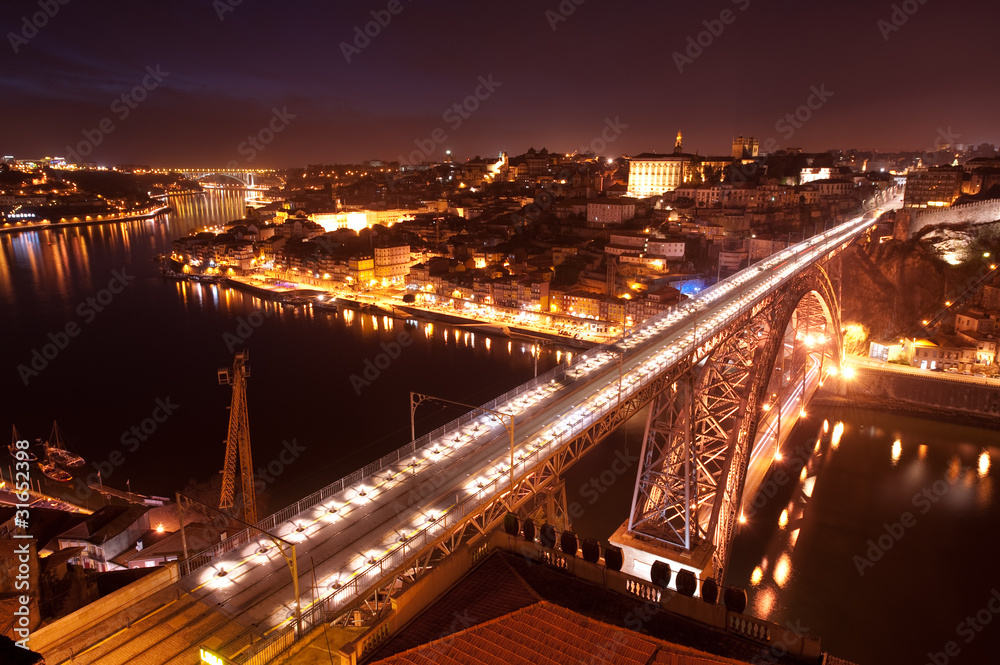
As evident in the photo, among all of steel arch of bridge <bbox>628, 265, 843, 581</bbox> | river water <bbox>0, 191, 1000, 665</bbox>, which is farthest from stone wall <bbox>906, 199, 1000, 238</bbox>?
steel arch of bridge <bbox>628, 265, 843, 581</bbox>

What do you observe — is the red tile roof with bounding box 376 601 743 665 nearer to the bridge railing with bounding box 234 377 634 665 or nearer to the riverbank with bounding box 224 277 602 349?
the bridge railing with bounding box 234 377 634 665

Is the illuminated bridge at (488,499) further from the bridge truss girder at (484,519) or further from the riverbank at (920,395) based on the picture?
the riverbank at (920,395)

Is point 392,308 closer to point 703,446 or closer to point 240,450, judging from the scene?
point 240,450

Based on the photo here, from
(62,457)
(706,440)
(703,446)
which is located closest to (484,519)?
(706,440)

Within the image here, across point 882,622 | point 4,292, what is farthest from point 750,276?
point 4,292

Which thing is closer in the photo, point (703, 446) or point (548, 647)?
point (548, 647)

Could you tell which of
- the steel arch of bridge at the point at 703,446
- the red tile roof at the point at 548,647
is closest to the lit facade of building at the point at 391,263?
the steel arch of bridge at the point at 703,446

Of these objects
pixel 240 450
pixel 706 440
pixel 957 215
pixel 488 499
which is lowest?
pixel 240 450
